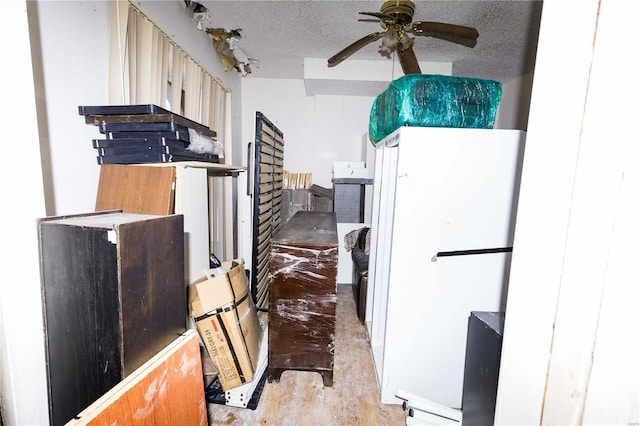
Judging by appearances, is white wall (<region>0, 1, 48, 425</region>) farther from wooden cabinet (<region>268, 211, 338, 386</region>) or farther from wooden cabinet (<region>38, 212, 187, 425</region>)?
wooden cabinet (<region>268, 211, 338, 386</region>)

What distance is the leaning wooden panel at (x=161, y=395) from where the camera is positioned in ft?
2.54

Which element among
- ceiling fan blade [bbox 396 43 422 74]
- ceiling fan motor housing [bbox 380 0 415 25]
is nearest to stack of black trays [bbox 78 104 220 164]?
ceiling fan motor housing [bbox 380 0 415 25]

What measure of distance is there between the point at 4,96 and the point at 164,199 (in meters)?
0.69

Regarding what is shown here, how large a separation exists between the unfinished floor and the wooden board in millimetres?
1299

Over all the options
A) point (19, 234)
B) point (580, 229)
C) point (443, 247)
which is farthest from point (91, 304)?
point (443, 247)

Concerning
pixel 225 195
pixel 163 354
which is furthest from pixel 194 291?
pixel 225 195

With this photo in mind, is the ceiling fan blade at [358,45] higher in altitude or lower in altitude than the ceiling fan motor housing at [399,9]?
lower

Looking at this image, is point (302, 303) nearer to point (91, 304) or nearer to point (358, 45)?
point (91, 304)

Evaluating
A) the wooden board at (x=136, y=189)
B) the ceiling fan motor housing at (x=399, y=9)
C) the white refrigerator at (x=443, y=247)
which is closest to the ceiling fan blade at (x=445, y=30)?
the ceiling fan motor housing at (x=399, y=9)

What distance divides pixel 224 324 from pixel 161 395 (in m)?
0.74

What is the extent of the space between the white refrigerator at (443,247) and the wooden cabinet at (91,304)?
1261mm

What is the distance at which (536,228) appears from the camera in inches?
21.0

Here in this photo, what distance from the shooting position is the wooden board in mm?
1428

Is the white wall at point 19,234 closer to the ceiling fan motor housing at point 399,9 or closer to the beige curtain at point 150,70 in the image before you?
the beige curtain at point 150,70
